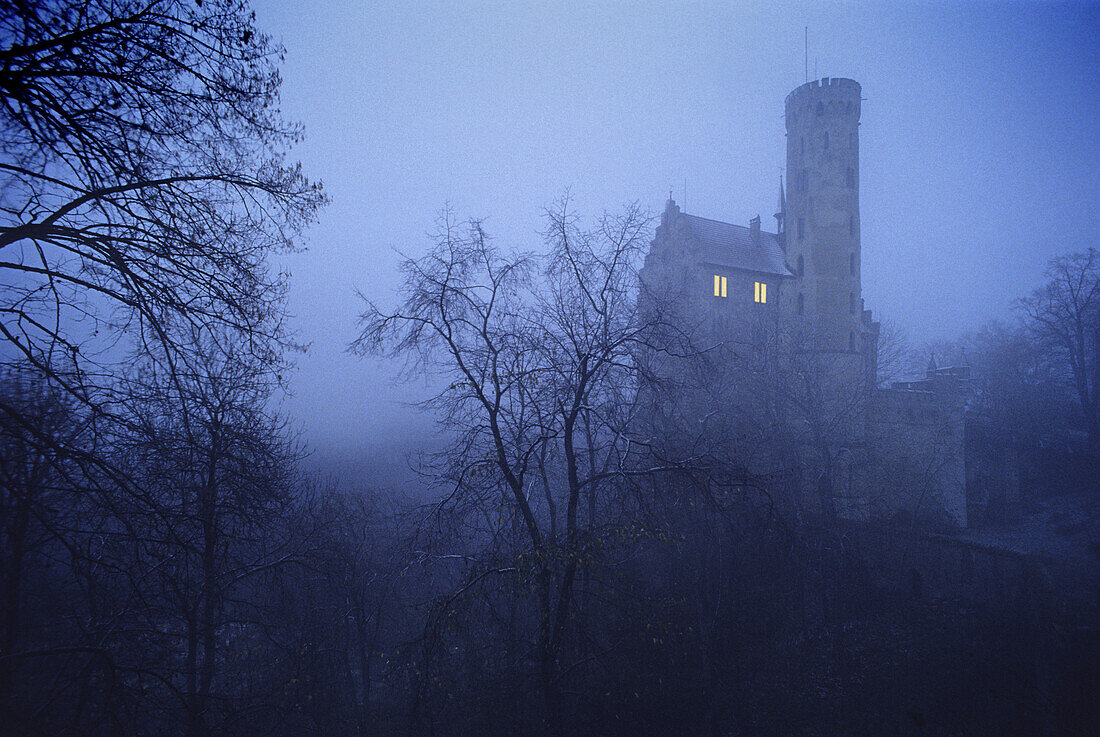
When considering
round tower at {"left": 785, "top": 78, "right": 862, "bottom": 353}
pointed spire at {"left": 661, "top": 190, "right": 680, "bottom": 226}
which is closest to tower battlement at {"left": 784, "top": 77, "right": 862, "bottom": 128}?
round tower at {"left": 785, "top": 78, "right": 862, "bottom": 353}

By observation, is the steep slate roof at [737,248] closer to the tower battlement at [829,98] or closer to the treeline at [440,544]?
the tower battlement at [829,98]

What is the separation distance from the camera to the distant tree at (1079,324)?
29875 millimetres

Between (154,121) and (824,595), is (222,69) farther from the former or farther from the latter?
(824,595)

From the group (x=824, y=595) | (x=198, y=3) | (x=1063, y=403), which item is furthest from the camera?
(x=1063, y=403)

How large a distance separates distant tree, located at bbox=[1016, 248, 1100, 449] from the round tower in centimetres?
1109

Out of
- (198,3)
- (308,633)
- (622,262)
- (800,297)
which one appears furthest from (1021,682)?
(800,297)

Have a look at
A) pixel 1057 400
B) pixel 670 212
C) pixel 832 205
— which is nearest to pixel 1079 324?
pixel 1057 400

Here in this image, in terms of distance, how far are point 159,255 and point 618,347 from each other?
7.30m

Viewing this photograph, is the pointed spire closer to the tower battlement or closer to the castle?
the castle

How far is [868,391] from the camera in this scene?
90.3ft

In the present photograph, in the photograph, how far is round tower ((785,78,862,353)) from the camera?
33469 mm

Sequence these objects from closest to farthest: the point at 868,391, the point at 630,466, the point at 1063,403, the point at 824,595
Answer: the point at 630,466, the point at 824,595, the point at 868,391, the point at 1063,403

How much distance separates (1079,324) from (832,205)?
52.4 ft

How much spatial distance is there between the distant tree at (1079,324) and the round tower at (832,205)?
11089 millimetres
